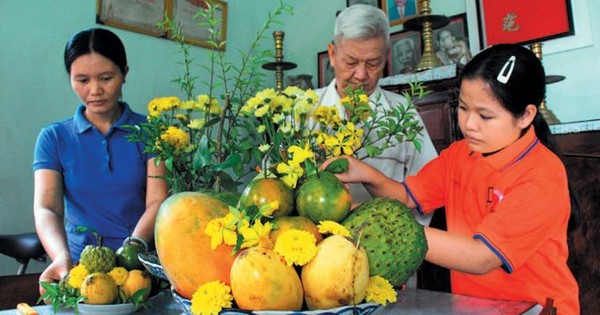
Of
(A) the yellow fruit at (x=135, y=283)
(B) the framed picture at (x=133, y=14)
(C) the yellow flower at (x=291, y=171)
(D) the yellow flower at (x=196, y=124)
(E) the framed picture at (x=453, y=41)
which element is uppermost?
(B) the framed picture at (x=133, y=14)

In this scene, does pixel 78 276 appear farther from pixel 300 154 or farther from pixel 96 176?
pixel 96 176

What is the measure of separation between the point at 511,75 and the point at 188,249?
80 centimetres

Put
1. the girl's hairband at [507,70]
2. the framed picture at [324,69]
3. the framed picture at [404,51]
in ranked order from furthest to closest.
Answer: the framed picture at [324,69], the framed picture at [404,51], the girl's hairband at [507,70]

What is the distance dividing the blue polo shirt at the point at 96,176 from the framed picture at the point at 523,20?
7.63ft

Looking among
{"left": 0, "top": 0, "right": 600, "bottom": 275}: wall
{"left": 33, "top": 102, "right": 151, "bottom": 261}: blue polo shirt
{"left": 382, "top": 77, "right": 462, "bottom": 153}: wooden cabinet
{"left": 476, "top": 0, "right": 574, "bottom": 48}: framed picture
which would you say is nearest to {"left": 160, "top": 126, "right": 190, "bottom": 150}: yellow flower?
{"left": 33, "top": 102, "right": 151, "bottom": 261}: blue polo shirt

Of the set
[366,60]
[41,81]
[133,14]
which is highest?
[133,14]

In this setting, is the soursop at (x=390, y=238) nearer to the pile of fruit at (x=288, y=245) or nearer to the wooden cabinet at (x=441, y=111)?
the pile of fruit at (x=288, y=245)

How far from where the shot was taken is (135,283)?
2.67 feet

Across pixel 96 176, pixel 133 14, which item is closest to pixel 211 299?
pixel 96 176

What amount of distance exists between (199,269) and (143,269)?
0.35m

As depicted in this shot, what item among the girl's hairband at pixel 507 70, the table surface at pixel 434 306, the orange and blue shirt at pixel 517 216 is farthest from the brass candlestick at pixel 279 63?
the table surface at pixel 434 306

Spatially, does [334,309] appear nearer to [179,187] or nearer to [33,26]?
[179,187]

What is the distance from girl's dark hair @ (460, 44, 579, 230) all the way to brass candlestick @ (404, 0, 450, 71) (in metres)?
1.63

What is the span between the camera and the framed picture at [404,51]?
10.7ft
